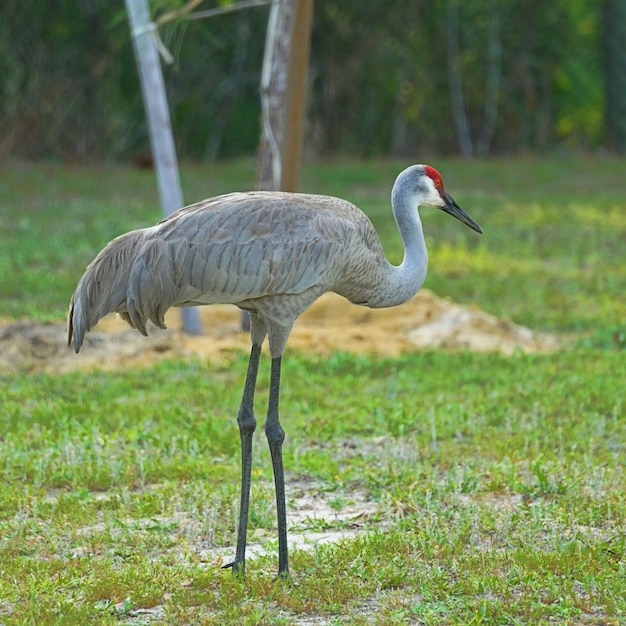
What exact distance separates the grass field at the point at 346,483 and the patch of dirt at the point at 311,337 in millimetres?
402

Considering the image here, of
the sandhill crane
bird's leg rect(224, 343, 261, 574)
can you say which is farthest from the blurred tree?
bird's leg rect(224, 343, 261, 574)

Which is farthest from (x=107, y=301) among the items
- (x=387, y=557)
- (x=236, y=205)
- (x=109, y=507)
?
(x=387, y=557)

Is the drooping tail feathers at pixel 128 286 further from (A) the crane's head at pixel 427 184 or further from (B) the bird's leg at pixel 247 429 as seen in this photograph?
(A) the crane's head at pixel 427 184

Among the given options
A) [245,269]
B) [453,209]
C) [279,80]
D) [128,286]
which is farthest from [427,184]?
[279,80]

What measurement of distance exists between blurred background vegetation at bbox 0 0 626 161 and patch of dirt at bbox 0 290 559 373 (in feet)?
30.0

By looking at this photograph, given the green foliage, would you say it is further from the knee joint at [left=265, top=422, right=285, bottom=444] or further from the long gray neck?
the long gray neck

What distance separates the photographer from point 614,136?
2417cm

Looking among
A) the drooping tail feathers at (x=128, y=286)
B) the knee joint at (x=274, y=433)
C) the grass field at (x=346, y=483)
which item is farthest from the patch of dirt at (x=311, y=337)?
the knee joint at (x=274, y=433)

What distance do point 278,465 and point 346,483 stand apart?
1125 mm

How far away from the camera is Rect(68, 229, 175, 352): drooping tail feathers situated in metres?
4.66

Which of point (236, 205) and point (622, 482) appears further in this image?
point (622, 482)

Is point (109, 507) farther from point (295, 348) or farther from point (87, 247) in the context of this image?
point (87, 247)

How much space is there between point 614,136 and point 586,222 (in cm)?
1032

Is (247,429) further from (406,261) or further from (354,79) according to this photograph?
(354,79)
